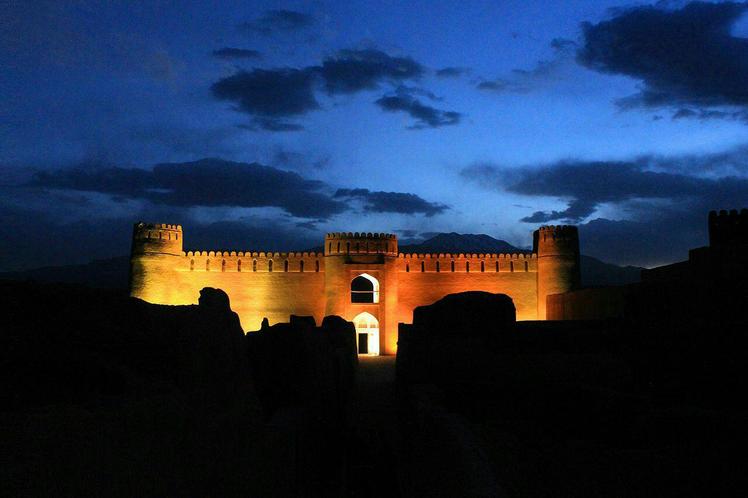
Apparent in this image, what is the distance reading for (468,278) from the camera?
3219 centimetres

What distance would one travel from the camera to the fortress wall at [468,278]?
31.7 meters

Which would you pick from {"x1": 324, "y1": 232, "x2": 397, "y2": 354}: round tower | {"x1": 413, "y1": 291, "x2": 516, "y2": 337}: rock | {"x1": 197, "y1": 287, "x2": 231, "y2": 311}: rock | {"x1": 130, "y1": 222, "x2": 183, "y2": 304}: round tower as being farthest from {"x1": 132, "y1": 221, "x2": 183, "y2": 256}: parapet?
{"x1": 197, "y1": 287, "x2": 231, "y2": 311}: rock

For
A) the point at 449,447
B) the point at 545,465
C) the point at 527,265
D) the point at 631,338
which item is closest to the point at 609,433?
the point at 545,465

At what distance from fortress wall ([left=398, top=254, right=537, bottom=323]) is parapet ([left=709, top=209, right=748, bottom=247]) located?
18423 mm

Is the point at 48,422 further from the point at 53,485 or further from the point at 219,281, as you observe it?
the point at 219,281

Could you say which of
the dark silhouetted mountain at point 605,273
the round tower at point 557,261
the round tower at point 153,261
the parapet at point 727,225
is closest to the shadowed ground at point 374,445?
the parapet at point 727,225

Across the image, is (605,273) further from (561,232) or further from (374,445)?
(374,445)

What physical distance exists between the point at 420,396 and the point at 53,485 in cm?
411

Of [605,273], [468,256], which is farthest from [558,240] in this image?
[605,273]

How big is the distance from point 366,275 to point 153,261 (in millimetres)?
11702

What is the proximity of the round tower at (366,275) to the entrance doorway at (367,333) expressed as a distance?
0.17 ft

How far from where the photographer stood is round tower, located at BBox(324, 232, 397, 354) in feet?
97.2

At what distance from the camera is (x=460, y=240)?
16838cm

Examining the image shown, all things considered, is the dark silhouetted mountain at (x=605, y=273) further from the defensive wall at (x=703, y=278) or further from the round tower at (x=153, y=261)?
the defensive wall at (x=703, y=278)
